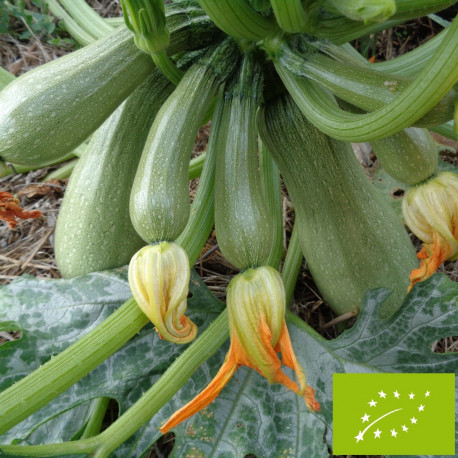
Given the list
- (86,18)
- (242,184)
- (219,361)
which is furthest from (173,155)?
(86,18)

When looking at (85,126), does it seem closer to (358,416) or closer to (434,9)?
(434,9)

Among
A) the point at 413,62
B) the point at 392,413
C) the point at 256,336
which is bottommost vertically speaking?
the point at 392,413

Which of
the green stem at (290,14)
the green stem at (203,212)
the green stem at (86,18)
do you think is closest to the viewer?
the green stem at (290,14)

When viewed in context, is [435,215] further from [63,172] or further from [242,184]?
[63,172]

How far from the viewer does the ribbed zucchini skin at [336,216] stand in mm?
A: 1246

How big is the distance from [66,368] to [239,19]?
731 millimetres

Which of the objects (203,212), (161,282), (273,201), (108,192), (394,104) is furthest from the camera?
(273,201)

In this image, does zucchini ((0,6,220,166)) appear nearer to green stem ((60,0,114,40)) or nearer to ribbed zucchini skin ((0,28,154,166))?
ribbed zucchini skin ((0,28,154,166))

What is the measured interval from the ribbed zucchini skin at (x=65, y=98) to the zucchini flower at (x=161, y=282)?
34 centimetres

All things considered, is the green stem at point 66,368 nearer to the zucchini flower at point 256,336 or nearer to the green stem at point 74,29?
the zucchini flower at point 256,336

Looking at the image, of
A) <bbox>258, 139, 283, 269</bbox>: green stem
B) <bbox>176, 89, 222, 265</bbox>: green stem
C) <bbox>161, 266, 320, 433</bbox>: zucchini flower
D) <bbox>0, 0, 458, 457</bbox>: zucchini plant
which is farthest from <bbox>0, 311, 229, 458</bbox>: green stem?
<bbox>258, 139, 283, 269</bbox>: green stem

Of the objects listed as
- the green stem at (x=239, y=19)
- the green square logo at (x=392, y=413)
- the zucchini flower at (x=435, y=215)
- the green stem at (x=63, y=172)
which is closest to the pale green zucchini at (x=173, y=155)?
the green stem at (x=239, y=19)

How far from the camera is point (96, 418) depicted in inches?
53.6

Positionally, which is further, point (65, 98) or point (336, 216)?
point (336, 216)
